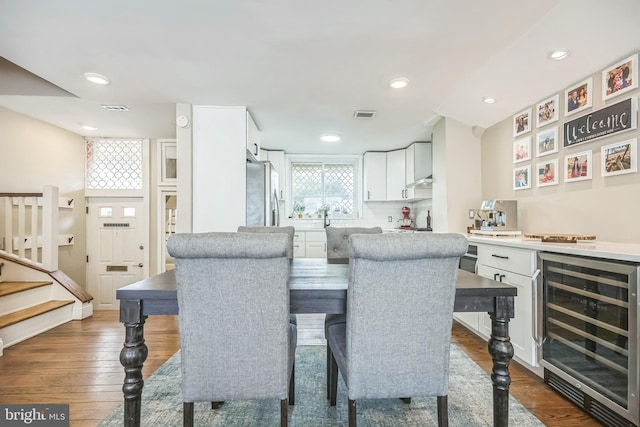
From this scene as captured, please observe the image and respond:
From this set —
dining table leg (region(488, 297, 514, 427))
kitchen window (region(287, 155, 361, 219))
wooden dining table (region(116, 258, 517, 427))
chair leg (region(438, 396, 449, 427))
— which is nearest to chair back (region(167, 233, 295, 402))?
wooden dining table (region(116, 258, 517, 427))

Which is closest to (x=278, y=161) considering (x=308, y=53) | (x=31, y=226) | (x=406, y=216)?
(x=406, y=216)

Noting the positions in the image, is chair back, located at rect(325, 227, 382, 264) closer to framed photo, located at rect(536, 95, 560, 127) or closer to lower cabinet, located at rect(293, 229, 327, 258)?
framed photo, located at rect(536, 95, 560, 127)

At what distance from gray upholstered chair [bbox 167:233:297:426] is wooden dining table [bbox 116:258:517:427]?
0.18 meters

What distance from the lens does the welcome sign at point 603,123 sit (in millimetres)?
1945

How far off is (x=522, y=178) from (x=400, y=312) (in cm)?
252

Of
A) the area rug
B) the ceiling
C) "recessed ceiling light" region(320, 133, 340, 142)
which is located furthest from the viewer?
"recessed ceiling light" region(320, 133, 340, 142)

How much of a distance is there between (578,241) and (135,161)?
17.3 feet

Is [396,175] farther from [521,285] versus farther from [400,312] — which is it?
[400,312]

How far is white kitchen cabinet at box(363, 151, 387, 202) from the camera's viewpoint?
5496mm

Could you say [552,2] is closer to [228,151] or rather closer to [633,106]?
[633,106]

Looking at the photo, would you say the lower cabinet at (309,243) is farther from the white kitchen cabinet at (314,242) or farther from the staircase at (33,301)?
the staircase at (33,301)

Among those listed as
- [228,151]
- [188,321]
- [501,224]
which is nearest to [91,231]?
[228,151]

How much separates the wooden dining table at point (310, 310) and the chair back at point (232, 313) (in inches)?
7.2

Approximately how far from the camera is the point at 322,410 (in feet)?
5.84
